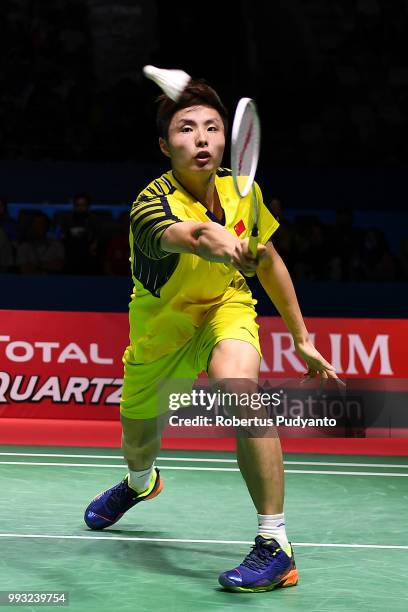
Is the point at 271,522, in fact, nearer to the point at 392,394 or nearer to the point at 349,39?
the point at 392,394

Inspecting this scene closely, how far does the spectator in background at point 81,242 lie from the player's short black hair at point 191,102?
5808mm

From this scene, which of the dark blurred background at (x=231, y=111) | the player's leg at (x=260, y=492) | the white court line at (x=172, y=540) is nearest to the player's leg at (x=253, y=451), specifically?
the player's leg at (x=260, y=492)

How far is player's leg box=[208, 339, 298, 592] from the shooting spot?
3.83 m

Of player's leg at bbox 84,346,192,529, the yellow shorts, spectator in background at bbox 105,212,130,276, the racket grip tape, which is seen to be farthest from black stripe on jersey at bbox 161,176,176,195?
spectator in background at bbox 105,212,130,276

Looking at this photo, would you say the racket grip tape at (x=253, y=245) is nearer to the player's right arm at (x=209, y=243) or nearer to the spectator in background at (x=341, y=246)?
the player's right arm at (x=209, y=243)

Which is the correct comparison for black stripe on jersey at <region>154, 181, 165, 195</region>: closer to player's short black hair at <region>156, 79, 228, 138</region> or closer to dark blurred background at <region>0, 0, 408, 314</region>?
player's short black hair at <region>156, 79, 228, 138</region>

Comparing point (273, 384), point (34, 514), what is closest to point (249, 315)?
point (34, 514)

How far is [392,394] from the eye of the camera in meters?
7.88

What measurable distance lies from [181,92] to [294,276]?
241 inches

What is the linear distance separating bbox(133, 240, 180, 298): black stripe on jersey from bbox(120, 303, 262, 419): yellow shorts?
0.71 feet

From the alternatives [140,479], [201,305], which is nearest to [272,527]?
[201,305]

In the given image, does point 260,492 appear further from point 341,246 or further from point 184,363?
point 341,246

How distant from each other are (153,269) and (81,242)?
584 centimetres

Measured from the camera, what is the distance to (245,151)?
3404 mm
